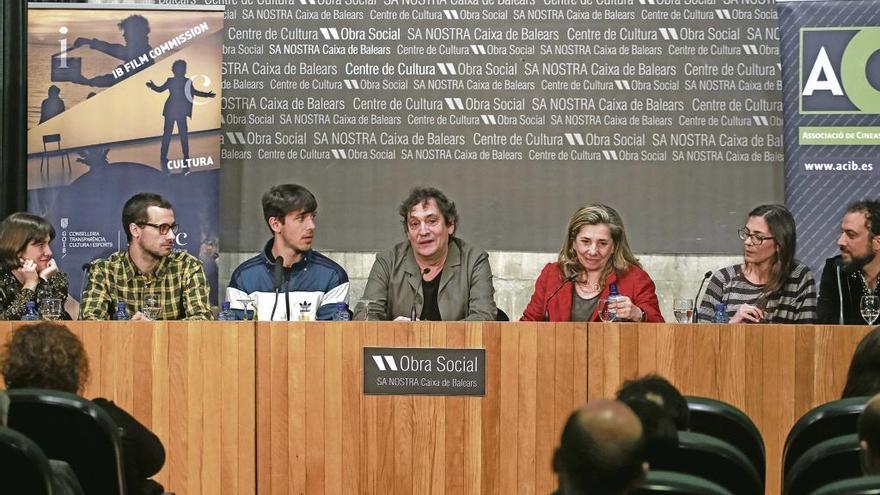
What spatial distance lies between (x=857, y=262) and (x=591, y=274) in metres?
1.16

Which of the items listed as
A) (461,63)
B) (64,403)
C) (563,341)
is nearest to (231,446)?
(563,341)

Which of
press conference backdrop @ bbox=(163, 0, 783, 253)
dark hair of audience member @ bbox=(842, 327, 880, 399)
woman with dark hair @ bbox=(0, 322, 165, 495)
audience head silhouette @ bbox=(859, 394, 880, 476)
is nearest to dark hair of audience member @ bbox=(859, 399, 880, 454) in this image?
audience head silhouette @ bbox=(859, 394, 880, 476)

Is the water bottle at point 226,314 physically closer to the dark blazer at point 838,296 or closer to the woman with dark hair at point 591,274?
the woman with dark hair at point 591,274

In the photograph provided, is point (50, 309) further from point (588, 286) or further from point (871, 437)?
point (871, 437)

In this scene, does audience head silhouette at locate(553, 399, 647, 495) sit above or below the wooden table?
above

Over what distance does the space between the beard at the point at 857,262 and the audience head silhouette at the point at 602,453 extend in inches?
146

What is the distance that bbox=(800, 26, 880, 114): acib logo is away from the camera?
6.73 metres

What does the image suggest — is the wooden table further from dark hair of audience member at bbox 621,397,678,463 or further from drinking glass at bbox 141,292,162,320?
dark hair of audience member at bbox 621,397,678,463

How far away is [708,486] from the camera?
2.09 m

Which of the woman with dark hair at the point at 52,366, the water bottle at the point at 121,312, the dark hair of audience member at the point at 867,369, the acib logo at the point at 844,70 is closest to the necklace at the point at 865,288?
the acib logo at the point at 844,70

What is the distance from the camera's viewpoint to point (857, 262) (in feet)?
17.9

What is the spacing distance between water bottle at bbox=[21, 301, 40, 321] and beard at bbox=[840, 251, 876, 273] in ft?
11.1

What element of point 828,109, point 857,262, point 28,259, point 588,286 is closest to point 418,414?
point 588,286

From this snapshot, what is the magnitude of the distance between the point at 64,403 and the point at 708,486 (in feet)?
5.33
